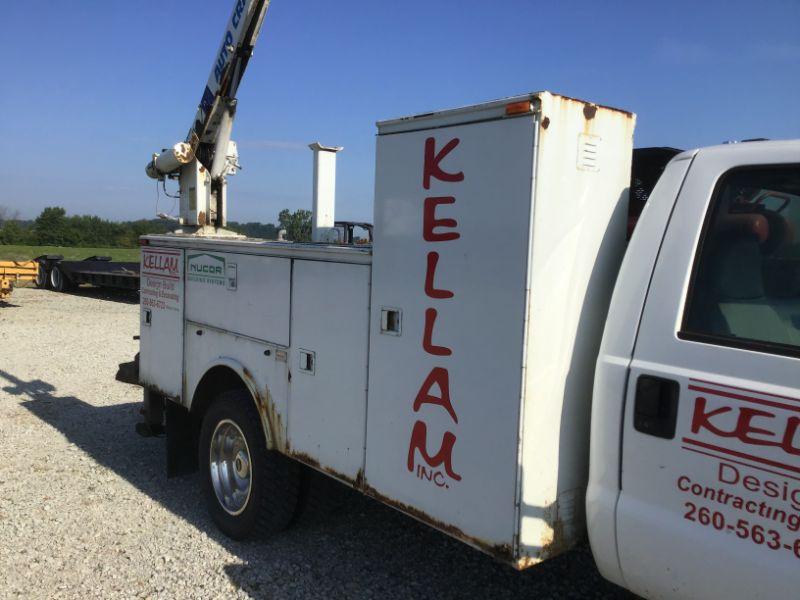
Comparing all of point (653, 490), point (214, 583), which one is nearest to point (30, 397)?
point (214, 583)

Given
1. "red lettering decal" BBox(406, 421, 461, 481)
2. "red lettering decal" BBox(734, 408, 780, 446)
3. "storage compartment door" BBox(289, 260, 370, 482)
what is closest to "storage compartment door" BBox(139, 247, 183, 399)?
"storage compartment door" BBox(289, 260, 370, 482)

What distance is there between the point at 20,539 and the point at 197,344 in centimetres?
162

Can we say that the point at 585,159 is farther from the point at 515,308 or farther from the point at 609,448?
the point at 609,448

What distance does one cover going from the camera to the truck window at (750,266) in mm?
2086

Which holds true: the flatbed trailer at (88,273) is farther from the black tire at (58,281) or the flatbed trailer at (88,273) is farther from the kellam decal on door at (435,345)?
the kellam decal on door at (435,345)

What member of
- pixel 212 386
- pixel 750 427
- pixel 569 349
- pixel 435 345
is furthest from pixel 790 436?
pixel 212 386

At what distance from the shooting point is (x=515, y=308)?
2.49 metres

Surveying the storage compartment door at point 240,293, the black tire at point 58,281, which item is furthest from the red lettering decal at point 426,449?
the black tire at point 58,281

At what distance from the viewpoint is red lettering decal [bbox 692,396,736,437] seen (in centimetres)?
207

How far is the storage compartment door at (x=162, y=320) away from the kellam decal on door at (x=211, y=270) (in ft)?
0.65

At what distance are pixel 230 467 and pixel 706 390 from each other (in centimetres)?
323

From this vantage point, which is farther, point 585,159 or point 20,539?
point 20,539

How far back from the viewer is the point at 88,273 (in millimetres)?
21594

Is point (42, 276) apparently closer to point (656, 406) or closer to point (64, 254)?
point (64, 254)
